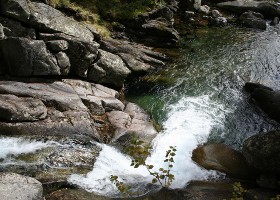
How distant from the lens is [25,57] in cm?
1340

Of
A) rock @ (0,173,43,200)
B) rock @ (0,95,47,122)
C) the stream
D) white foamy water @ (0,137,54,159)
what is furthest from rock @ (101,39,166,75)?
rock @ (0,173,43,200)

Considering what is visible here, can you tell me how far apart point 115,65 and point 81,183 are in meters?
7.64

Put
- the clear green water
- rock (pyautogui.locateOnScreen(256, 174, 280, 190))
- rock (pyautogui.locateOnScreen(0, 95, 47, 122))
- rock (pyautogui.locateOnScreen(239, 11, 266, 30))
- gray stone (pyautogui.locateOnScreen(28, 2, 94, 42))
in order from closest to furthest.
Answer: rock (pyautogui.locateOnScreen(256, 174, 280, 190)) < rock (pyautogui.locateOnScreen(0, 95, 47, 122)) < the clear green water < gray stone (pyautogui.locateOnScreen(28, 2, 94, 42)) < rock (pyautogui.locateOnScreen(239, 11, 266, 30))

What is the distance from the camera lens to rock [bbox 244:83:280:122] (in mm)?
14729

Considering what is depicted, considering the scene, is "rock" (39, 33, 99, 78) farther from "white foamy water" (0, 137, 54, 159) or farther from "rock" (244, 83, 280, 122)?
"rock" (244, 83, 280, 122)

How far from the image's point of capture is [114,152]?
1176cm

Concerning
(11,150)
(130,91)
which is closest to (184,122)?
(130,91)

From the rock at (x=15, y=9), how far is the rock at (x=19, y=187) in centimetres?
827

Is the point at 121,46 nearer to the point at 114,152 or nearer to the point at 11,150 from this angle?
the point at 114,152

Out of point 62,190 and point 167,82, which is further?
point 167,82

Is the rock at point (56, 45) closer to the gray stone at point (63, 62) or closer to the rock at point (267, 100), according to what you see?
the gray stone at point (63, 62)

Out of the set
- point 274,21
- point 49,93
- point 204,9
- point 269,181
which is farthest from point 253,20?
point 49,93

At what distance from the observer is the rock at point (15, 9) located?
1416cm

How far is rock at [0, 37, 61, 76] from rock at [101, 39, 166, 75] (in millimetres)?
4652
